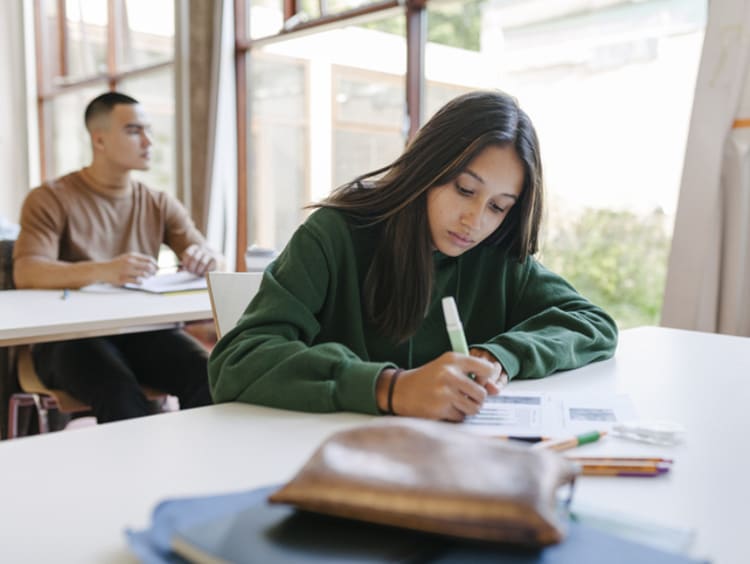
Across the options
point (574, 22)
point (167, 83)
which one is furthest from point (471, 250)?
point (167, 83)

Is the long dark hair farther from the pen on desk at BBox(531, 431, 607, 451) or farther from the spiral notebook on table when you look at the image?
the spiral notebook on table

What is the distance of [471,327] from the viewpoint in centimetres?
159

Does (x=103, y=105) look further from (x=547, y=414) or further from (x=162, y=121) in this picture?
(x=547, y=414)

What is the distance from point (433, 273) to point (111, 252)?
1871 mm

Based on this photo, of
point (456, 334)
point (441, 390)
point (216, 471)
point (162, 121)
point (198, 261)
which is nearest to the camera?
point (216, 471)

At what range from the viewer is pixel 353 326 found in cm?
140

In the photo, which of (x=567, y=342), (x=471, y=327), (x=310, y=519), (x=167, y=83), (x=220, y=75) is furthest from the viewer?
(x=167, y=83)

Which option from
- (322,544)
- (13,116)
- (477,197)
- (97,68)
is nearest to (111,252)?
(477,197)

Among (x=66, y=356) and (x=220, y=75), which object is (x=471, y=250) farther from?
(x=220, y=75)

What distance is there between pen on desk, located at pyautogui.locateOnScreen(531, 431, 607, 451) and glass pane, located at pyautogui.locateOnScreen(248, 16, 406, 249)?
2899mm

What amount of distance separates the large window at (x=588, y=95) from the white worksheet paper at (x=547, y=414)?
4.57 feet

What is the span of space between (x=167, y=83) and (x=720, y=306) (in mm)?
4019

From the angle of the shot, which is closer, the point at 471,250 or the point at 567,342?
the point at 567,342

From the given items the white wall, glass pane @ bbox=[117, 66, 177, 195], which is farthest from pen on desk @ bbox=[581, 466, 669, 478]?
the white wall
